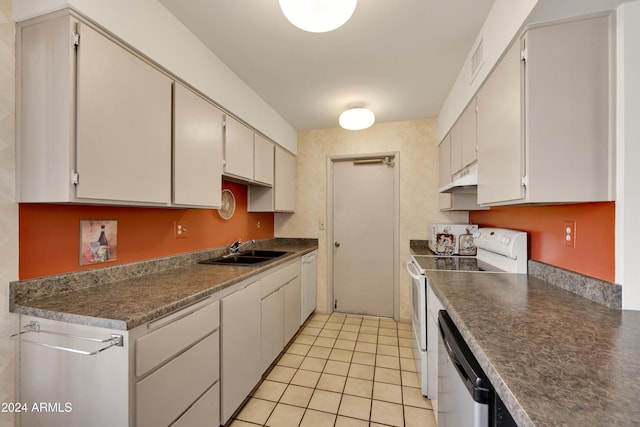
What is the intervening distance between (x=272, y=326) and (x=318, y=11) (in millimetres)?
2140

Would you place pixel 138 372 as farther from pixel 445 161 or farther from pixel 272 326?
pixel 445 161

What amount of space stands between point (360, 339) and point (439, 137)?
7.86ft

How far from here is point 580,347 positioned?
2.46 ft

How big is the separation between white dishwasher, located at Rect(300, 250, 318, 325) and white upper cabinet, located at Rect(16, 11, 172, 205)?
6.70 ft

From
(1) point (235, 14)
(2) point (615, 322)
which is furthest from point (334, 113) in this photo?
(2) point (615, 322)

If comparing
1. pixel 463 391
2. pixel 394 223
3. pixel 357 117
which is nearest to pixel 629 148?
pixel 463 391

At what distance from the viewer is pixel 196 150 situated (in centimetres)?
176

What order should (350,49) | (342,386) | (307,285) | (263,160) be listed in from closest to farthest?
(350,49), (342,386), (263,160), (307,285)

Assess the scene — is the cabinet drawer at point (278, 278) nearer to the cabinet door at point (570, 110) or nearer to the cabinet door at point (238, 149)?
the cabinet door at point (238, 149)

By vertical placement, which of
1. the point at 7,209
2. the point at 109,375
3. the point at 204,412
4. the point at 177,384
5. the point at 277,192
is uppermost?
the point at 277,192

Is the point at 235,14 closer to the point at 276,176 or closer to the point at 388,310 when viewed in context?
the point at 276,176

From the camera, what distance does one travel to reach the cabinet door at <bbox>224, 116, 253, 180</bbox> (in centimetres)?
210

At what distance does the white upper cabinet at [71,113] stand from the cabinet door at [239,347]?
0.87 m

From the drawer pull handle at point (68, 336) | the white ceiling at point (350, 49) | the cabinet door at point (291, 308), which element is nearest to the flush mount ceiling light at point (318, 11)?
the white ceiling at point (350, 49)
